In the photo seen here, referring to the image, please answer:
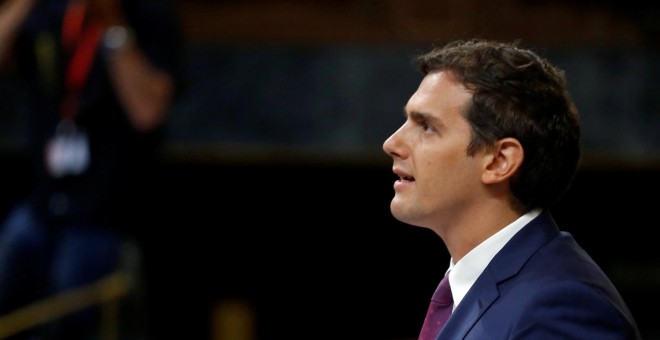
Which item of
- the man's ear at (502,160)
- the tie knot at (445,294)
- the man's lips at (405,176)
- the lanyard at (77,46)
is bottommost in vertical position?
the lanyard at (77,46)

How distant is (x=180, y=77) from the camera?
387cm

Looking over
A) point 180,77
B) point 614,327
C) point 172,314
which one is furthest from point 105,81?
point 614,327

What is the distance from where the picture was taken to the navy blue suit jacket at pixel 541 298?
2.04 metres

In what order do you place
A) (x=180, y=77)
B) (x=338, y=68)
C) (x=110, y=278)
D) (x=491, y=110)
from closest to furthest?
1. (x=491, y=110)
2. (x=110, y=278)
3. (x=180, y=77)
4. (x=338, y=68)

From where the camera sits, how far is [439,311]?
236 cm

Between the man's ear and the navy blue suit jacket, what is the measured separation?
0.10m

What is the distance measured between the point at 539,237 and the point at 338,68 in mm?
2254

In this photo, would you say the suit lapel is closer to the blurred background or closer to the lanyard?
the lanyard

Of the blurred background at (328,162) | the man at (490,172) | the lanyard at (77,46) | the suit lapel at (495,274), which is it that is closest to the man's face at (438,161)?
the man at (490,172)

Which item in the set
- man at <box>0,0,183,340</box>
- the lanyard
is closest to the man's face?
man at <box>0,0,183,340</box>

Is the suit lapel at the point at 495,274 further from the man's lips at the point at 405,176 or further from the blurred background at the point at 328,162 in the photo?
the blurred background at the point at 328,162

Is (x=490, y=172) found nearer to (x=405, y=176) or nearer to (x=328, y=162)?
(x=405, y=176)

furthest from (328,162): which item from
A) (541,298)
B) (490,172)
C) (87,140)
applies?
(541,298)

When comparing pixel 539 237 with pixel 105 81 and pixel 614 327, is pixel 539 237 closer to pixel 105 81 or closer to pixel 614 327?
pixel 614 327
